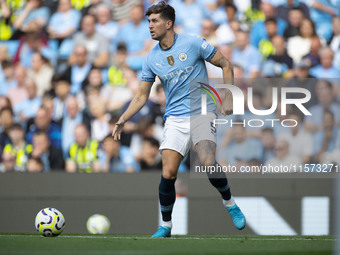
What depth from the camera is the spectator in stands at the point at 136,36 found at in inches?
403

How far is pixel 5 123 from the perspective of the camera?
1009cm

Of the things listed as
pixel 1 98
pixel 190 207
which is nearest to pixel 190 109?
pixel 190 207

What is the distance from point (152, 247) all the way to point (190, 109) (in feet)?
5.32

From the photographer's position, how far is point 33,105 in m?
10.1

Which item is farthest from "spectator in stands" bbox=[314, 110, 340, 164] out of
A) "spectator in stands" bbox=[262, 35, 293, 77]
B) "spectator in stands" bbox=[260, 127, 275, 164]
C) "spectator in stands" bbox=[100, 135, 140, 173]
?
"spectator in stands" bbox=[100, 135, 140, 173]

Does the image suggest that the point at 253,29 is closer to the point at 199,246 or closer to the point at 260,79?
the point at 260,79

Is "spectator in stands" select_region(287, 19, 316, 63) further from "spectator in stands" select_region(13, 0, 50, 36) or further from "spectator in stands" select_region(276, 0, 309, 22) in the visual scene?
"spectator in stands" select_region(13, 0, 50, 36)

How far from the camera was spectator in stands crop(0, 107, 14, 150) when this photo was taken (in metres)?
9.99

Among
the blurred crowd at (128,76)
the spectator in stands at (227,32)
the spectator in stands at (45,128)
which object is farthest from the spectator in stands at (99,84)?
the spectator in stands at (227,32)

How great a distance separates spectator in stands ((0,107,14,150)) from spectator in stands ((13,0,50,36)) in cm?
137

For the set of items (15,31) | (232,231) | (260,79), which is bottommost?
(232,231)

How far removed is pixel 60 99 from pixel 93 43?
1052 mm

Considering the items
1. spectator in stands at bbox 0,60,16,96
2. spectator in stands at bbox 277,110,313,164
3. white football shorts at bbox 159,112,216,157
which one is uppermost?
spectator in stands at bbox 0,60,16,96

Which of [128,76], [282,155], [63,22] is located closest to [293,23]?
[282,155]
